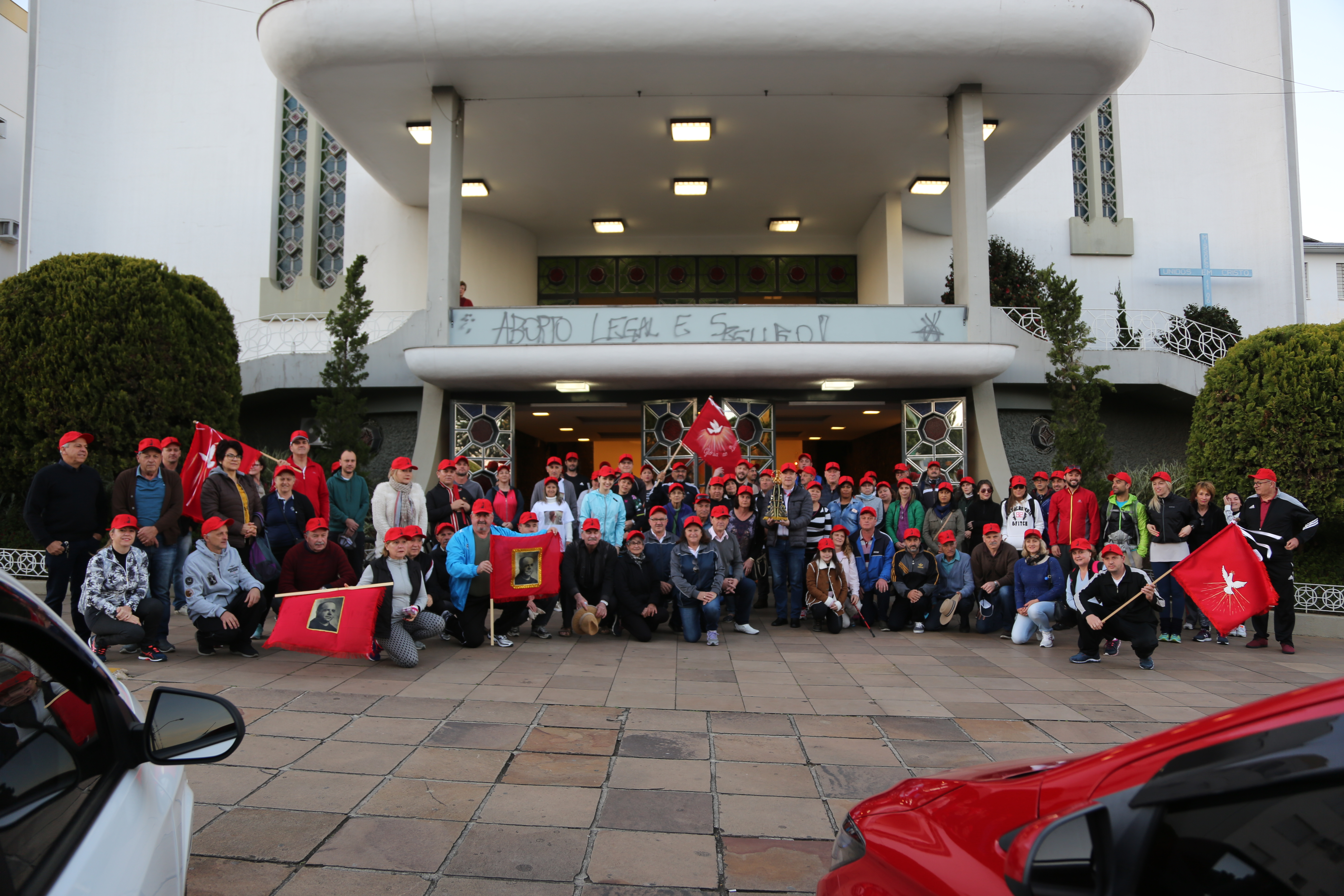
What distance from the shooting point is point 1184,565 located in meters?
8.38

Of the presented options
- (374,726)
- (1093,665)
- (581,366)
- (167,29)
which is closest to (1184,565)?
(1093,665)

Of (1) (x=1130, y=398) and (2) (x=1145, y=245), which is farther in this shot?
(2) (x=1145, y=245)

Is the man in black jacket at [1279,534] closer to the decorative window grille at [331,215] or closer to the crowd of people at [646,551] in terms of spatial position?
the crowd of people at [646,551]

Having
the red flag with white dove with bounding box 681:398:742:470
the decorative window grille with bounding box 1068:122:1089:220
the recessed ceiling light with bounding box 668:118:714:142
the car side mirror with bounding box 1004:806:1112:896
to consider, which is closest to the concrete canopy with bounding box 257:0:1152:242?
the recessed ceiling light with bounding box 668:118:714:142

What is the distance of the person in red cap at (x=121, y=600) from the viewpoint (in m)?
7.18

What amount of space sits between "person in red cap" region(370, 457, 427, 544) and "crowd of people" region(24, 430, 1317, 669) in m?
0.02

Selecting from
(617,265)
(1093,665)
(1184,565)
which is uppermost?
(617,265)

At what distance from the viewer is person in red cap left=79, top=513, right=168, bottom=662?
7184 mm

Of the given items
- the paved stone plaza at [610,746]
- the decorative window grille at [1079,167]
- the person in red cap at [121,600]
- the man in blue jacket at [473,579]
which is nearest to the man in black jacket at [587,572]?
the paved stone plaza at [610,746]

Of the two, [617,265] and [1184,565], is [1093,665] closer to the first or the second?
[1184,565]

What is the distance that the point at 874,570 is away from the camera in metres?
10.5

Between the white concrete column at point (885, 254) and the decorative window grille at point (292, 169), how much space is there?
43.6ft

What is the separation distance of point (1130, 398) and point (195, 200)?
21.3 m

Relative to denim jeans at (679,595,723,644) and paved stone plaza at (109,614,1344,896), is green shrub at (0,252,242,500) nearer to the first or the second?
paved stone plaza at (109,614,1344,896)
